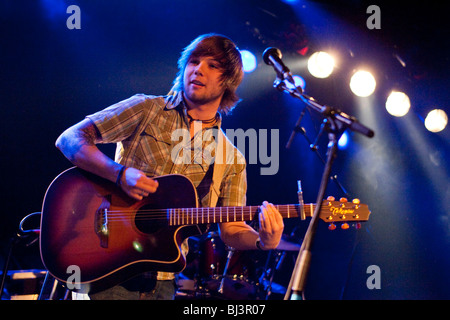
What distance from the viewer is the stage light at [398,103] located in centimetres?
638

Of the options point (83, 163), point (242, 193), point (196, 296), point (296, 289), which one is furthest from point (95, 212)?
point (196, 296)

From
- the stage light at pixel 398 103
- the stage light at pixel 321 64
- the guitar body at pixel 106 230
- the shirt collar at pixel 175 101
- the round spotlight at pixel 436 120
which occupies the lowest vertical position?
the guitar body at pixel 106 230

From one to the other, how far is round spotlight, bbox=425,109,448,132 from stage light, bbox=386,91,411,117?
40 centimetres

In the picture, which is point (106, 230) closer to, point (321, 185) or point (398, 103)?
point (321, 185)

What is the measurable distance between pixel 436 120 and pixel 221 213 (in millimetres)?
5121

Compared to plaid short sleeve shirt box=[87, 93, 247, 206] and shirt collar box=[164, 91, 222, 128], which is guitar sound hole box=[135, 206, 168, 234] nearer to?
plaid short sleeve shirt box=[87, 93, 247, 206]

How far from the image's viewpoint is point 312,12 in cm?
628

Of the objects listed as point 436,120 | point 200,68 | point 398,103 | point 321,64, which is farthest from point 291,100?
point 200,68

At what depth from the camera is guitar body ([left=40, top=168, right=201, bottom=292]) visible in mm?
2678

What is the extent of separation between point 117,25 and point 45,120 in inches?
78.4

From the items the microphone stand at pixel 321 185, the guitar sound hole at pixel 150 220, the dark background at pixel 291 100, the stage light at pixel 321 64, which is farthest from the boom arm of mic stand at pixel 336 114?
the stage light at pixel 321 64

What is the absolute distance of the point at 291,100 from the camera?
738 cm

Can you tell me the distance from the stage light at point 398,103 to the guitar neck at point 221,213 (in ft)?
14.6

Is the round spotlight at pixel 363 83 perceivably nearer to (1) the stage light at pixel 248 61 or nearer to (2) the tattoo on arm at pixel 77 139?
(1) the stage light at pixel 248 61
